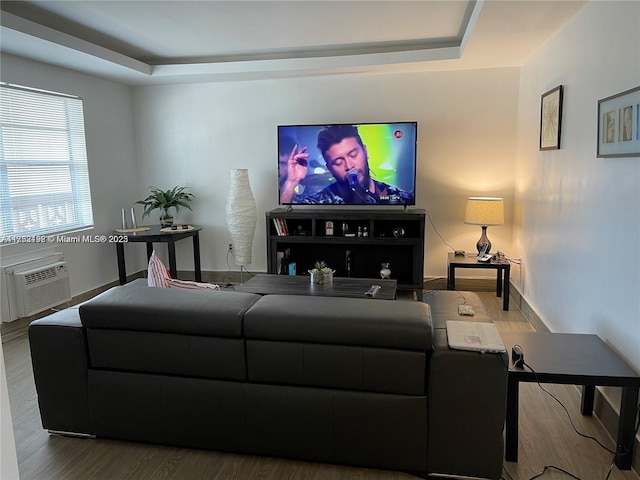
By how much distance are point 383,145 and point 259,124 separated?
4.70 feet

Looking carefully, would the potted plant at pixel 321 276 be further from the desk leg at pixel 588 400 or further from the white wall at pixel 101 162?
the white wall at pixel 101 162

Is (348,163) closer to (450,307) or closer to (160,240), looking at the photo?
(160,240)

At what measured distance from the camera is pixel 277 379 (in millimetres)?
1956

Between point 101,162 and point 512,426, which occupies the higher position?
point 101,162

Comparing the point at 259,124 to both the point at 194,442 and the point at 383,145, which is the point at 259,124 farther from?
the point at 194,442

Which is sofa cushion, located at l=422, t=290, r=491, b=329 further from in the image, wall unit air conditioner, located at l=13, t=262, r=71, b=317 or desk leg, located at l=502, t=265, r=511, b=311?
wall unit air conditioner, located at l=13, t=262, r=71, b=317

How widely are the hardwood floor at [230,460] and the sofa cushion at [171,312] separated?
→ 61 cm

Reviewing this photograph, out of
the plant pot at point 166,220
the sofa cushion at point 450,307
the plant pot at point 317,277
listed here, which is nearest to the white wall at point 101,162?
the plant pot at point 166,220

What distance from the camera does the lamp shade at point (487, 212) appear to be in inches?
166

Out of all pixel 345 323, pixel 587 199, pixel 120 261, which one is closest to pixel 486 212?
pixel 587 199

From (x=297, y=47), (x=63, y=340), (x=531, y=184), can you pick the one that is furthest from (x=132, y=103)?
(x=531, y=184)

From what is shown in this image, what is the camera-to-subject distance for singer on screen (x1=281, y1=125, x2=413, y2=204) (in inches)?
182

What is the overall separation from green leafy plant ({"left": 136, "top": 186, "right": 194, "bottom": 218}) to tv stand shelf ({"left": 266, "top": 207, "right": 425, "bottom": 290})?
1147mm

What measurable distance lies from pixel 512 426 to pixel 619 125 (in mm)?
1511
